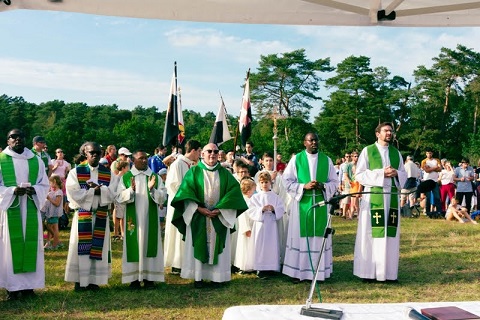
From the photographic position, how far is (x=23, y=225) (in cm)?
662

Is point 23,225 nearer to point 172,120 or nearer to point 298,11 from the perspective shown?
point 172,120

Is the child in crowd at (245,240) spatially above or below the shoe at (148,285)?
above

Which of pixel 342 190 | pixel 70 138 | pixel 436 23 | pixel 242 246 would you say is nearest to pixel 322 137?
pixel 70 138

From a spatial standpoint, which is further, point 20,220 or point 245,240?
point 245,240

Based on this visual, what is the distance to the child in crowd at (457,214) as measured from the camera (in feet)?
49.7

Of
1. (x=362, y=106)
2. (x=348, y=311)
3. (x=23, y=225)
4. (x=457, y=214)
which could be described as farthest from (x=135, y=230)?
(x=362, y=106)

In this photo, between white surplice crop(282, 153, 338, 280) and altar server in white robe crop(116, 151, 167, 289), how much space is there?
1938 millimetres

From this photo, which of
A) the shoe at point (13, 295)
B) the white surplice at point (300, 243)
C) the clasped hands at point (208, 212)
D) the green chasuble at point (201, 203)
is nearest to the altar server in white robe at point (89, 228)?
the shoe at point (13, 295)

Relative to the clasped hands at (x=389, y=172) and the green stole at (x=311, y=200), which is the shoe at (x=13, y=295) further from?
the clasped hands at (x=389, y=172)

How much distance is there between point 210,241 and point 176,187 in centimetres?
134

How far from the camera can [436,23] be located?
419 cm

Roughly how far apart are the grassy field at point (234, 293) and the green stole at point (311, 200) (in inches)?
31.6

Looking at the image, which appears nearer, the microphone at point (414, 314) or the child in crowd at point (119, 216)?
the microphone at point (414, 314)

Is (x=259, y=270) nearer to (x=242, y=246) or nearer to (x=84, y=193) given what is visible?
(x=242, y=246)
